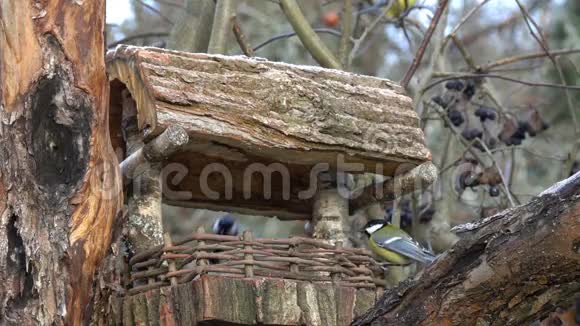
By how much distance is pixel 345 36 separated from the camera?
3941 mm

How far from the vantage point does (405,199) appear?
4195 mm

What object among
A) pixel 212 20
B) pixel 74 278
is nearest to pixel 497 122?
pixel 212 20

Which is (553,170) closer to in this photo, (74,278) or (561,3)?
(561,3)

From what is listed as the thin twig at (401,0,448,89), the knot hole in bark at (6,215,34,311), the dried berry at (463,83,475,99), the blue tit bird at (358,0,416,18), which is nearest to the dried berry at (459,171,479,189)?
the dried berry at (463,83,475,99)

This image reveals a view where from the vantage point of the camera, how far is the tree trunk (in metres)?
2.38

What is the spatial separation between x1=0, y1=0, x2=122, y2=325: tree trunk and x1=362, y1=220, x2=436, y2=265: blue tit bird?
4.98ft

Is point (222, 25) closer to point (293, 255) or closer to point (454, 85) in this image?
point (454, 85)

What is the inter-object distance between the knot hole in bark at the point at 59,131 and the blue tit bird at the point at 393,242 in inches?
60.9

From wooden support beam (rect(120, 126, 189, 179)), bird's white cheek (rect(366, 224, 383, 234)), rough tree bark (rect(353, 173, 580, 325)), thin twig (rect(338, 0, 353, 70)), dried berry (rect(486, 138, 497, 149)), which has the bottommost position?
rough tree bark (rect(353, 173, 580, 325))

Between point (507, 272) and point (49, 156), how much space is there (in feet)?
3.33

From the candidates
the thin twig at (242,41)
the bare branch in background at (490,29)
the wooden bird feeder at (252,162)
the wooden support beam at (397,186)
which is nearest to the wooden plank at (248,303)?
the wooden bird feeder at (252,162)

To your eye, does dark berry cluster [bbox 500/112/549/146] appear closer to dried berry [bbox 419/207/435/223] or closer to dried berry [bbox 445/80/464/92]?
dried berry [bbox 445/80/464/92]

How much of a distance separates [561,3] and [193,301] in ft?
12.0

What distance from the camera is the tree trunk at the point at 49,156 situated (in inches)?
93.7
